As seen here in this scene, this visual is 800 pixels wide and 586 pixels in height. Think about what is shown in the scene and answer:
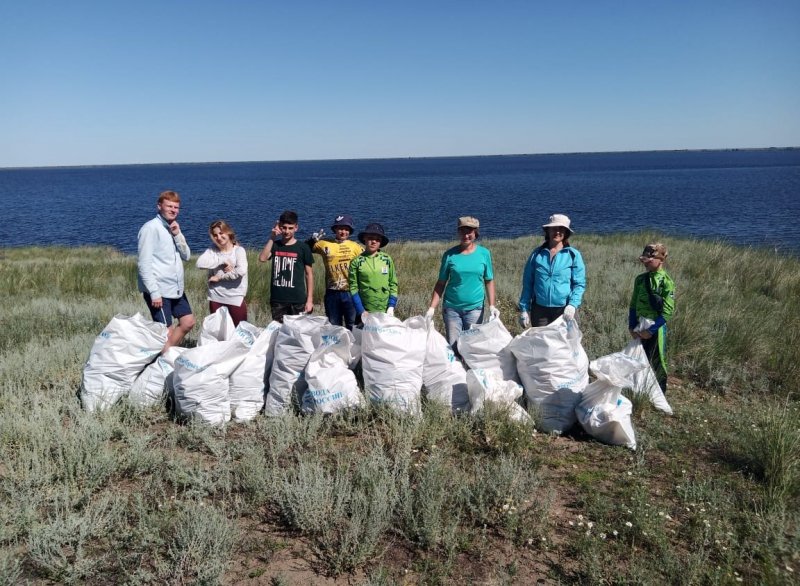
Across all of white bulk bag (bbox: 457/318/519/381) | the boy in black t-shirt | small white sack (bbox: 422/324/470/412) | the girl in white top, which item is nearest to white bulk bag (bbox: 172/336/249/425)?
the girl in white top

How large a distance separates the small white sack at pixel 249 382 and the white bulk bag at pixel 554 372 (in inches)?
88.4

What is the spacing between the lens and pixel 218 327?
184 inches

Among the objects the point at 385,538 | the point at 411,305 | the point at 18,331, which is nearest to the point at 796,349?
the point at 411,305

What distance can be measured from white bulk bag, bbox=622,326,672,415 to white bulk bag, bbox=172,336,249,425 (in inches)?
136

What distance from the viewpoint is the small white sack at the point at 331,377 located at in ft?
13.6

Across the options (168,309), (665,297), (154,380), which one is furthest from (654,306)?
(168,309)

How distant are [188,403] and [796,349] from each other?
6465 millimetres

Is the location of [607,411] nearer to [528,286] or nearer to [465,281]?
[528,286]

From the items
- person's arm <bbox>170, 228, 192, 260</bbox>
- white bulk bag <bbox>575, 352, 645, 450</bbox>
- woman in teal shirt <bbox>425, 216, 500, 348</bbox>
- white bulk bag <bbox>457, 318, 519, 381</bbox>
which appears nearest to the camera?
white bulk bag <bbox>575, 352, 645, 450</bbox>

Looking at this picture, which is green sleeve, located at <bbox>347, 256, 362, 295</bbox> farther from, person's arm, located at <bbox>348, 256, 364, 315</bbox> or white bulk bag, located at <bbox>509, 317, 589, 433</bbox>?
white bulk bag, located at <bbox>509, 317, 589, 433</bbox>

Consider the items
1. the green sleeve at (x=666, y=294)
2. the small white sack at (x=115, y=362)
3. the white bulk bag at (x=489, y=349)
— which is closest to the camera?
the small white sack at (x=115, y=362)

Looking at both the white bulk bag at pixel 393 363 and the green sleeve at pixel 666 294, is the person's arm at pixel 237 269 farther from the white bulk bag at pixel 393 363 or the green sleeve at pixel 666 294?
the green sleeve at pixel 666 294

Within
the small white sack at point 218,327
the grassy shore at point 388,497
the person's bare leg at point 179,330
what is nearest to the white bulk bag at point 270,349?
the small white sack at point 218,327

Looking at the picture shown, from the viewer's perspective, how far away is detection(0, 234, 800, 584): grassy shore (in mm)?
2688
